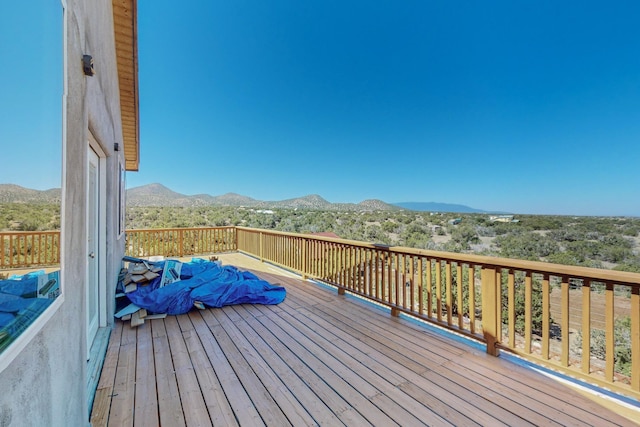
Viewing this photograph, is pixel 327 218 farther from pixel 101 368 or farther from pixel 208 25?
pixel 101 368

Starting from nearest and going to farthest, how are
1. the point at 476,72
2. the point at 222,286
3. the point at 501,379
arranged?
the point at 501,379 → the point at 222,286 → the point at 476,72

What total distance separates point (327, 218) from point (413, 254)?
17215 millimetres

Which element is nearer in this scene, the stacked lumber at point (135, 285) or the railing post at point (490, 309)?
the railing post at point (490, 309)

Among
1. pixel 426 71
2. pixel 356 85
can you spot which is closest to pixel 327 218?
pixel 356 85

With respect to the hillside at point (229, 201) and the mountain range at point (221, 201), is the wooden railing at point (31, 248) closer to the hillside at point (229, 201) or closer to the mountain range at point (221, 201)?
the mountain range at point (221, 201)

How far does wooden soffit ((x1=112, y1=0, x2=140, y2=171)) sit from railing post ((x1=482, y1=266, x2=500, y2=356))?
210 inches

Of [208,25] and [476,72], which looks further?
[476,72]

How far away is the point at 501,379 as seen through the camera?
7.13ft

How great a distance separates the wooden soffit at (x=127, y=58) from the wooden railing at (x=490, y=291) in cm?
370

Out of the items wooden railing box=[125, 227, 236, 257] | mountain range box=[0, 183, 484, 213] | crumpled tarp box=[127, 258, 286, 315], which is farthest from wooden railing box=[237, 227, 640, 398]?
mountain range box=[0, 183, 484, 213]

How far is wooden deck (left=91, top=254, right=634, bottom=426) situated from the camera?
175 cm

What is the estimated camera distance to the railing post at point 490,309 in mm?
2537

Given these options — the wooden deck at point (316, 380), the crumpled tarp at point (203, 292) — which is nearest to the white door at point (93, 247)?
the wooden deck at point (316, 380)

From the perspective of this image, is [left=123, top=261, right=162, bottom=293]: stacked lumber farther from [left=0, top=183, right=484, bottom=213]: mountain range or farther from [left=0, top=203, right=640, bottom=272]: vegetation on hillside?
[left=0, top=183, right=484, bottom=213]: mountain range
